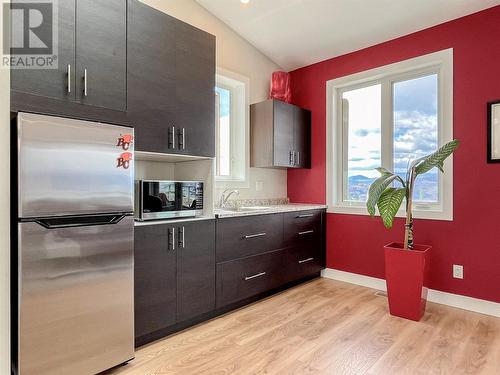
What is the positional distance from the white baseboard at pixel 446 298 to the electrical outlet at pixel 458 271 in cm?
17

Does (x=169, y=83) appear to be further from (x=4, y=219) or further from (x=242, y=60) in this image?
(x=242, y=60)

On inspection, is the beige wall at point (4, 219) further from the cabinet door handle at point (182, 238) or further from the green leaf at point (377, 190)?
the green leaf at point (377, 190)

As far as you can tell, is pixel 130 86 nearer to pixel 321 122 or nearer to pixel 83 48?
pixel 83 48

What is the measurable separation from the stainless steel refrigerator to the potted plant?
2.05 metres

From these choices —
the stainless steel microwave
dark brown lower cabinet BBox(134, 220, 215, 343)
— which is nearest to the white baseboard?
dark brown lower cabinet BBox(134, 220, 215, 343)

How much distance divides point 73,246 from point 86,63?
105 centimetres

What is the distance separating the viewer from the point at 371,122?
3621mm

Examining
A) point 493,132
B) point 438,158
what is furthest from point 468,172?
point 438,158

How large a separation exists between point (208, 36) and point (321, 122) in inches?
72.8

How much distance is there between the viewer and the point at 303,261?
3488mm

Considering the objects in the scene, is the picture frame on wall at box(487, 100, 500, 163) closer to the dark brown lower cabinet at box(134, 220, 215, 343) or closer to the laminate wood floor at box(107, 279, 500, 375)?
the laminate wood floor at box(107, 279, 500, 375)

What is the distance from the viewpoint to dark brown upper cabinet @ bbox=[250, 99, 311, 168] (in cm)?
358

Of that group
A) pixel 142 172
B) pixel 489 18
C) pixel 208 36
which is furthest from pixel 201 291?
pixel 489 18

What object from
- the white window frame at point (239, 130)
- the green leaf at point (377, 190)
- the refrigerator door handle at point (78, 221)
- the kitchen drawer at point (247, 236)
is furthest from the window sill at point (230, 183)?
the refrigerator door handle at point (78, 221)
